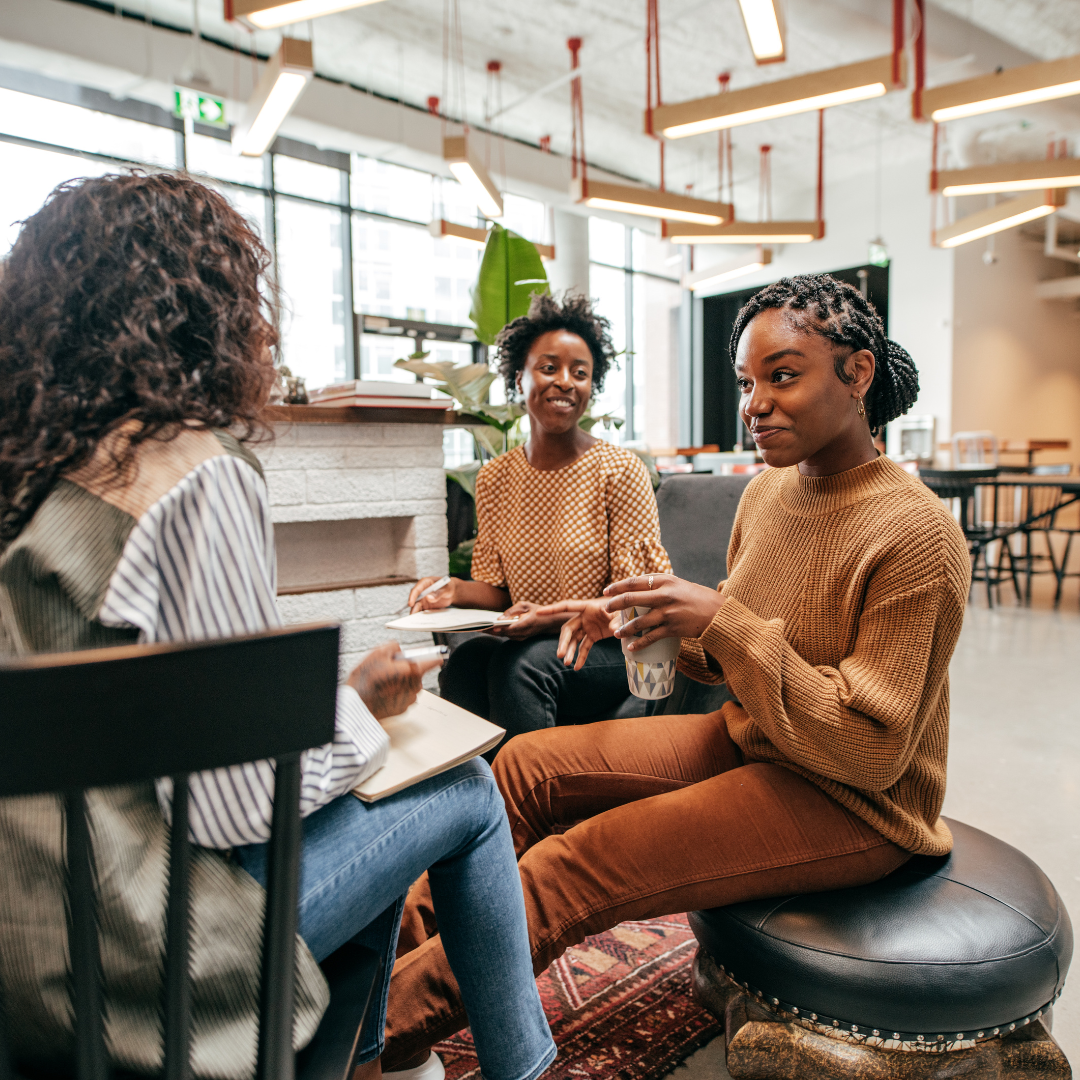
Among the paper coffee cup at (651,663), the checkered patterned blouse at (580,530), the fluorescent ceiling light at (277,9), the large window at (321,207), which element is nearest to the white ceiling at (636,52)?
the large window at (321,207)

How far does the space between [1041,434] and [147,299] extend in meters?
12.1

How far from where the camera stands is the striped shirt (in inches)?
24.9

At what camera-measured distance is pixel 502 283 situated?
9.39ft

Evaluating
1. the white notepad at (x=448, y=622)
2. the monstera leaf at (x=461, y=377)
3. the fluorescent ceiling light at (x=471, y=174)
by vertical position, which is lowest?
the white notepad at (x=448, y=622)

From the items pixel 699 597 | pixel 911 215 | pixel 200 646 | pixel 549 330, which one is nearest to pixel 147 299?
pixel 200 646

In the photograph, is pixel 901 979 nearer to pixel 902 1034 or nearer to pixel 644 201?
pixel 902 1034

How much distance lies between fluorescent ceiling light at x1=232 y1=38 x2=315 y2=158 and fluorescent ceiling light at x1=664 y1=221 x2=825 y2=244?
11.1ft

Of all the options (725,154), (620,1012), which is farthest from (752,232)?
(620,1012)

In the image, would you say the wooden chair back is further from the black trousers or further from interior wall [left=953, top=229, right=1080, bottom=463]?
interior wall [left=953, top=229, right=1080, bottom=463]

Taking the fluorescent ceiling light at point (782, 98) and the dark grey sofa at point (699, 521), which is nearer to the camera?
the dark grey sofa at point (699, 521)

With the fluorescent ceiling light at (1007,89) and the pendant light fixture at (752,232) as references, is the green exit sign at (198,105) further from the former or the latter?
the fluorescent ceiling light at (1007,89)

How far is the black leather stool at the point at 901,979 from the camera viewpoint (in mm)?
987

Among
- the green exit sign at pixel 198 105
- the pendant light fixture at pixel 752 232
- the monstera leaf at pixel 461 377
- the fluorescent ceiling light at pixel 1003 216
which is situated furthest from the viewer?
the pendant light fixture at pixel 752 232

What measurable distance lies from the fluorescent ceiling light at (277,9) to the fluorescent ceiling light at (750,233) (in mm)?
4095
